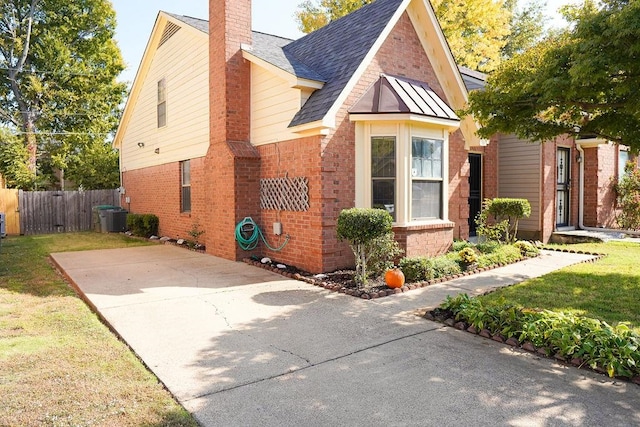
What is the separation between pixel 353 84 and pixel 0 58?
84.3 feet

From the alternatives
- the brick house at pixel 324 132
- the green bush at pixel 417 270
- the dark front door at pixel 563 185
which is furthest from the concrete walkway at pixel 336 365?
the dark front door at pixel 563 185

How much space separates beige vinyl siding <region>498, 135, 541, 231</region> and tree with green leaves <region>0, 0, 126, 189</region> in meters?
20.1

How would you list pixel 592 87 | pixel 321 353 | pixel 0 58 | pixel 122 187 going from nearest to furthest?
pixel 321 353 < pixel 592 87 < pixel 122 187 < pixel 0 58

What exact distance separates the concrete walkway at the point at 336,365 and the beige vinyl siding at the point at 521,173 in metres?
6.82

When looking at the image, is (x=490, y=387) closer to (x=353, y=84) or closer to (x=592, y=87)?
(x=592, y=87)

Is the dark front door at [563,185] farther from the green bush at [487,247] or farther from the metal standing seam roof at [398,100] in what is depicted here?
the metal standing seam roof at [398,100]

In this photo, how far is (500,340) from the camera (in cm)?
455

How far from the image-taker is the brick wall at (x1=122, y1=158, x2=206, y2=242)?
12.1m

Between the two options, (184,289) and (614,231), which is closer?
(184,289)

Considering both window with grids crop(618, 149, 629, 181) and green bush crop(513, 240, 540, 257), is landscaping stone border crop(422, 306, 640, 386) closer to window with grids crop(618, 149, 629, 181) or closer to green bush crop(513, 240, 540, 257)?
green bush crop(513, 240, 540, 257)

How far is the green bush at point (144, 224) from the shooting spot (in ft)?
48.7

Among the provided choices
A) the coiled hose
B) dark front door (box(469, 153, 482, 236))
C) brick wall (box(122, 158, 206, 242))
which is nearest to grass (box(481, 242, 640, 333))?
dark front door (box(469, 153, 482, 236))

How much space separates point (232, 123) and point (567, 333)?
25.3 ft

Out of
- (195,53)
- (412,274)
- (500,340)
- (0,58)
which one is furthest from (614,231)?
(0,58)
